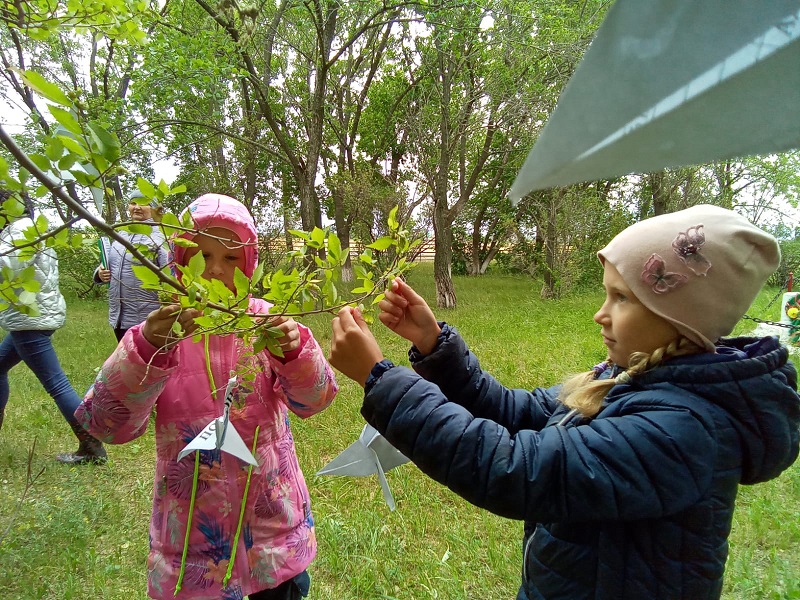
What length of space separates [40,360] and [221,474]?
267cm

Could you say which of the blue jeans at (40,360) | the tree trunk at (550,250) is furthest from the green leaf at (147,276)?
the tree trunk at (550,250)

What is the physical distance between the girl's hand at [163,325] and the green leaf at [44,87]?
0.51 metres

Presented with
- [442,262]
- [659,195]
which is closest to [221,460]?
[442,262]

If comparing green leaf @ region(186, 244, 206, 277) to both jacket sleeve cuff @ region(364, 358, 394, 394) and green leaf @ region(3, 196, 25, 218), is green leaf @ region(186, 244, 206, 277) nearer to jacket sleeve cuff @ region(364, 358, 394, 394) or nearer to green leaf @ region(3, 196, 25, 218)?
green leaf @ region(3, 196, 25, 218)

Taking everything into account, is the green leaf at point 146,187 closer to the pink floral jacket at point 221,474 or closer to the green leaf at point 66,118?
the green leaf at point 66,118

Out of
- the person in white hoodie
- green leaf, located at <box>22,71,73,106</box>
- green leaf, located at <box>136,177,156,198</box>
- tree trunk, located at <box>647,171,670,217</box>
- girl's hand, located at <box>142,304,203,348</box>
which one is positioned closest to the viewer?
green leaf, located at <box>22,71,73,106</box>

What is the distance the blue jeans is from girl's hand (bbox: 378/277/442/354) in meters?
3.12

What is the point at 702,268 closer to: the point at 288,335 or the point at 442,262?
the point at 288,335

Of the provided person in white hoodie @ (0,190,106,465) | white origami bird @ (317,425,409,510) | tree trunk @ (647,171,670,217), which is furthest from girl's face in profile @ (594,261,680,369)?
tree trunk @ (647,171,670,217)

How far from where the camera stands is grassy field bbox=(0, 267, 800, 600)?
7.46 feet

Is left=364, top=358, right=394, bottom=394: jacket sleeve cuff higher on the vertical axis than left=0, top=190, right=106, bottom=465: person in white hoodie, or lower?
higher

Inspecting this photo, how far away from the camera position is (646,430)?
793 mm

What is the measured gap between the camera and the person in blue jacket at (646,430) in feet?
2.58

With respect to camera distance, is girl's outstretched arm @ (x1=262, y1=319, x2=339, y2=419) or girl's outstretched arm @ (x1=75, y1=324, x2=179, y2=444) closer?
girl's outstretched arm @ (x1=75, y1=324, x2=179, y2=444)
